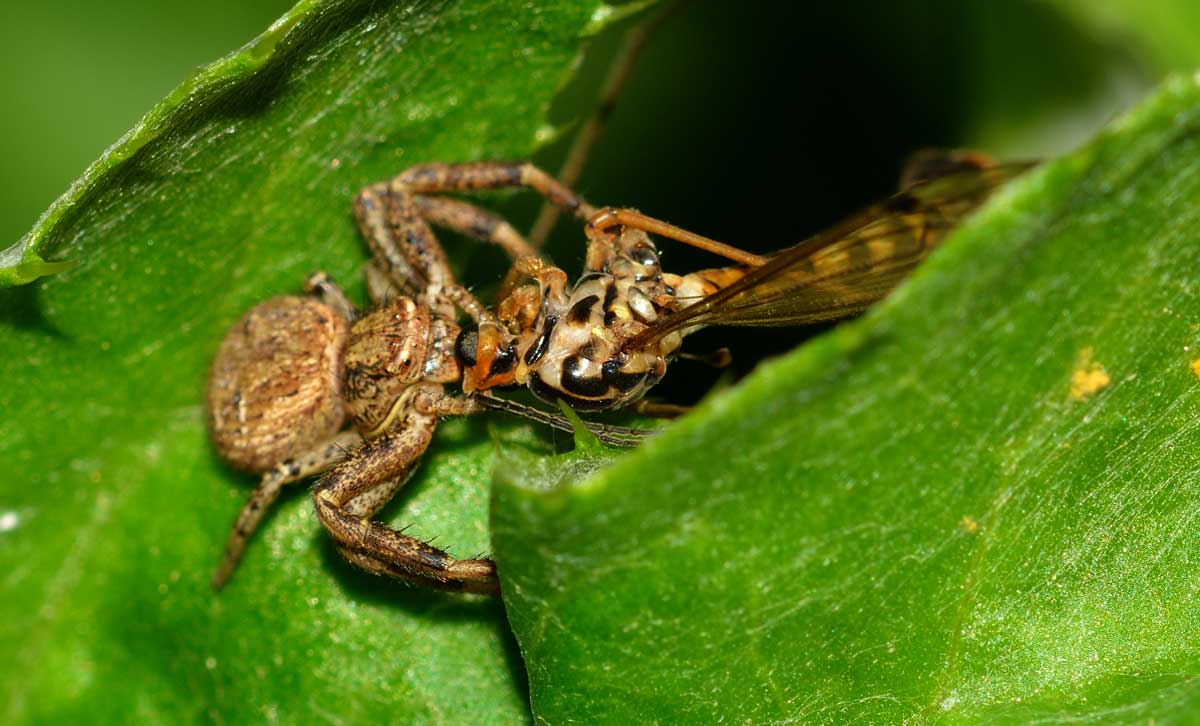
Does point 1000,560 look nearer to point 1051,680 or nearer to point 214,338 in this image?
point 1051,680

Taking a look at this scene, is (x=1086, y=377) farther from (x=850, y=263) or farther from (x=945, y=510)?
(x=850, y=263)

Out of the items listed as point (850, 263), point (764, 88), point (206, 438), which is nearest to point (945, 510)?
point (850, 263)

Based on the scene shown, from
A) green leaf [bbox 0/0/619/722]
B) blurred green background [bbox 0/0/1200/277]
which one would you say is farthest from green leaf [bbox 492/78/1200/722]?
blurred green background [bbox 0/0/1200/277]

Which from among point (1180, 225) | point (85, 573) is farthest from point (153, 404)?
point (1180, 225)


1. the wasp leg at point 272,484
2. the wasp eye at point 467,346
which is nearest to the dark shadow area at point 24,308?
the wasp leg at point 272,484

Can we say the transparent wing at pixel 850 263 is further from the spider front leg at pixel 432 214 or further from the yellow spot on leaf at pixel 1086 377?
the spider front leg at pixel 432 214

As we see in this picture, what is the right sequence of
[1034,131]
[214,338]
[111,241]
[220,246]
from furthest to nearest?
1. [1034,131]
2. [214,338]
3. [220,246]
4. [111,241]
